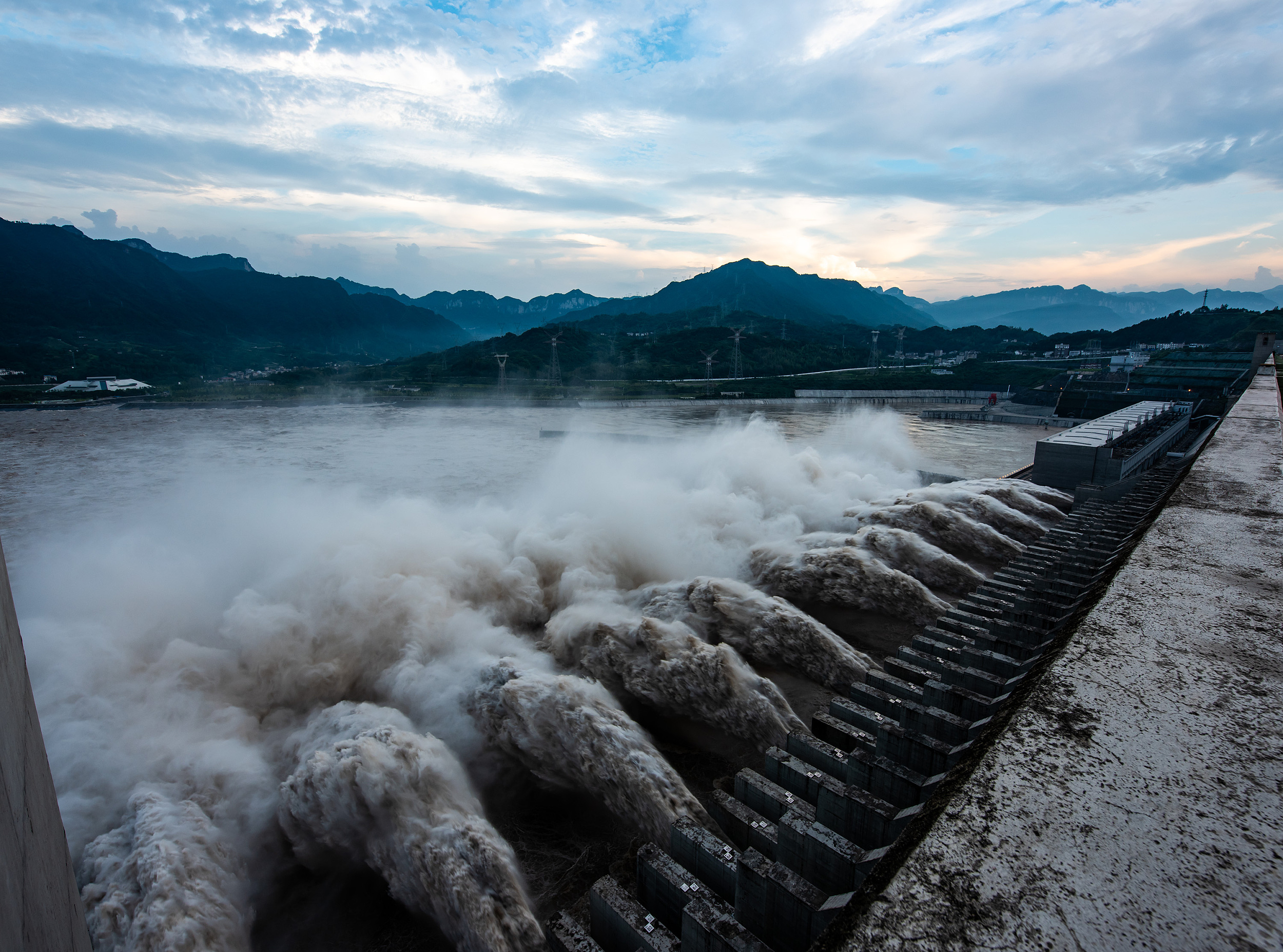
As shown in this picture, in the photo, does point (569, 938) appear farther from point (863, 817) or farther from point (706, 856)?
point (863, 817)

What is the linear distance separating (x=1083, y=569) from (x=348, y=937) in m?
10.1

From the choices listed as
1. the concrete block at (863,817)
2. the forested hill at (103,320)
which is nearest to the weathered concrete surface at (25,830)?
the concrete block at (863,817)

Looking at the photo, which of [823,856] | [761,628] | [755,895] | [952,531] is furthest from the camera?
[952,531]

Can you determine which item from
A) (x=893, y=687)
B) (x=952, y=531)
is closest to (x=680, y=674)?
(x=893, y=687)

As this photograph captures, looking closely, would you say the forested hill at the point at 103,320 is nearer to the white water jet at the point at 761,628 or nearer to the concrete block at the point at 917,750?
the white water jet at the point at 761,628

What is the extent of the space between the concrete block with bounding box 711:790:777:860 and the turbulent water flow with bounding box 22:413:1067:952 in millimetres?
3047

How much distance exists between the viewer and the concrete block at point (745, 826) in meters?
4.39

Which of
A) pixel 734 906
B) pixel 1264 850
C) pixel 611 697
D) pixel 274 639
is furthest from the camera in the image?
pixel 274 639

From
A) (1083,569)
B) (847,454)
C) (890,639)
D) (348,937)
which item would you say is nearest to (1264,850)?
(1083,569)

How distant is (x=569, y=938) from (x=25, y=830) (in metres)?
3.57

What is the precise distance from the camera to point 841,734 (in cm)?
563

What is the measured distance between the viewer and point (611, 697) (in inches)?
392

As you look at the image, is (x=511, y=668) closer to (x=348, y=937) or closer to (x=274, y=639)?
(x=348, y=937)

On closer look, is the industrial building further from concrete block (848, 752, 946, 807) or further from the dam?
concrete block (848, 752, 946, 807)
